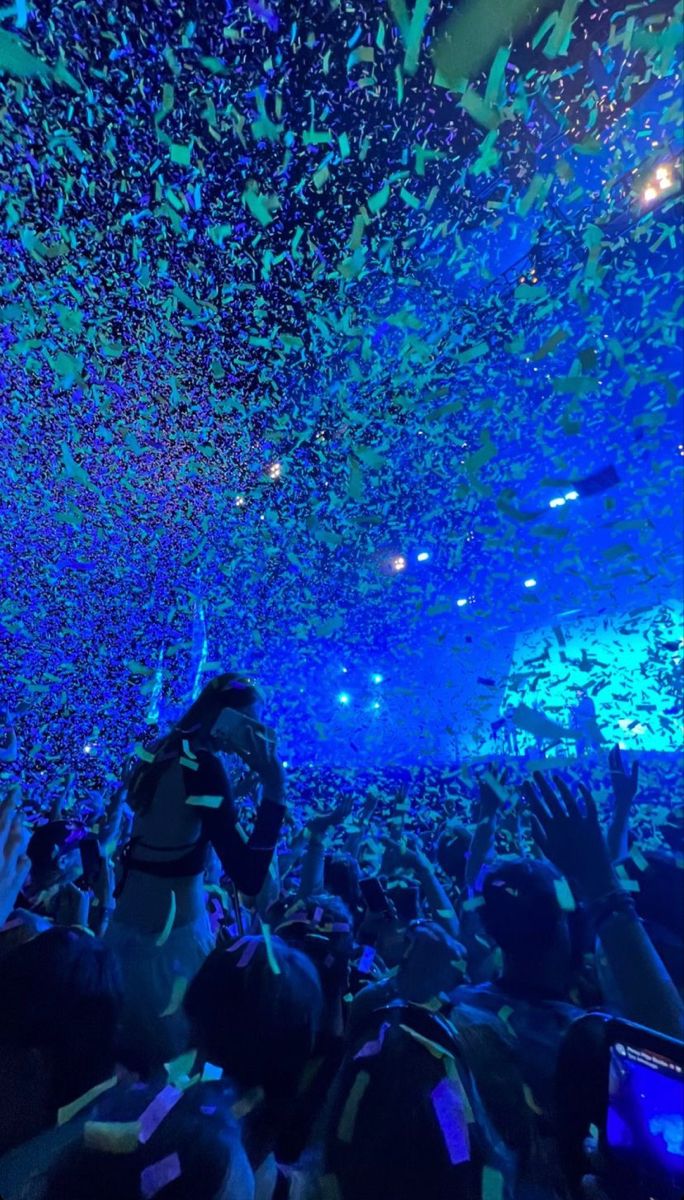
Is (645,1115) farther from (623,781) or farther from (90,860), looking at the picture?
(90,860)

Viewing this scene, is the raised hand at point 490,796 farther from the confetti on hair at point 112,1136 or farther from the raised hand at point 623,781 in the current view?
the confetti on hair at point 112,1136

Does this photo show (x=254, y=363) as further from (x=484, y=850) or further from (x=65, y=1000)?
(x=65, y=1000)

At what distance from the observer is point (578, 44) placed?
315cm

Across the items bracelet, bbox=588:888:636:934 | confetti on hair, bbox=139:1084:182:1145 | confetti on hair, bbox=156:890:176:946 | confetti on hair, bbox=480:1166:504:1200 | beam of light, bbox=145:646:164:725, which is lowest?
confetti on hair, bbox=480:1166:504:1200

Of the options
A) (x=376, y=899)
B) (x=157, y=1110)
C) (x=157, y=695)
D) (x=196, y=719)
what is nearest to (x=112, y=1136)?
(x=157, y=1110)

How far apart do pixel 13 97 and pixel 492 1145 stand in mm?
5534

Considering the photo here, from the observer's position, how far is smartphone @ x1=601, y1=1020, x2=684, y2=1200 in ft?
3.31

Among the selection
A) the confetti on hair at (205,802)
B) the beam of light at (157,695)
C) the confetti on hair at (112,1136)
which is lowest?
the confetti on hair at (112,1136)

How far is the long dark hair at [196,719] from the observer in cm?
206

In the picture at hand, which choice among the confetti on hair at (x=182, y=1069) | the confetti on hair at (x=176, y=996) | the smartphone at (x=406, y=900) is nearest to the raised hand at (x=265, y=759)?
the confetti on hair at (x=176, y=996)

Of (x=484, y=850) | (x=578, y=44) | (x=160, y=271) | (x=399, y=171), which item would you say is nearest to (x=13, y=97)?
(x=160, y=271)

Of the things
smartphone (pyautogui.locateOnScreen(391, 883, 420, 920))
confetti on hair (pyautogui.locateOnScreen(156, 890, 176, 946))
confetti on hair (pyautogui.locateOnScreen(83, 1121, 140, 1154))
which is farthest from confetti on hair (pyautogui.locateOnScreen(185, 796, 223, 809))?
smartphone (pyautogui.locateOnScreen(391, 883, 420, 920))

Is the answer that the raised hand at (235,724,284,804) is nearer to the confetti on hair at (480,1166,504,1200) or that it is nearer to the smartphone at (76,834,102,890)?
the confetti on hair at (480,1166,504,1200)

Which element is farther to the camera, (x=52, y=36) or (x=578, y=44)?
(x=578, y=44)
